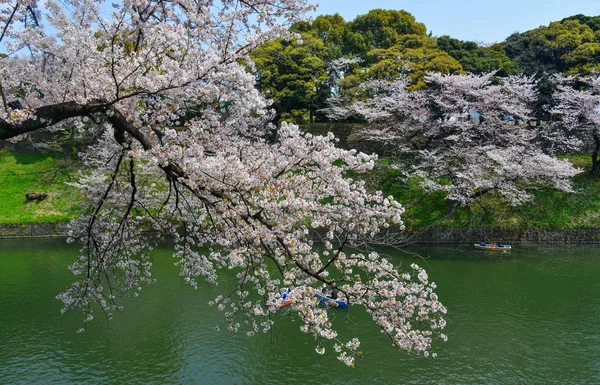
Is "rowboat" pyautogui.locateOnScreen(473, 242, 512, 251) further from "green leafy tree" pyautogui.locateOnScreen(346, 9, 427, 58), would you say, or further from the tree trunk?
"green leafy tree" pyautogui.locateOnScreen(346, 9, 427, 58)

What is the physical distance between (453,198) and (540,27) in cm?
1793

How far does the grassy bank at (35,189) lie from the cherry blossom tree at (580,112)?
1044 inches

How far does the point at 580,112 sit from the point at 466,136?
6530mm

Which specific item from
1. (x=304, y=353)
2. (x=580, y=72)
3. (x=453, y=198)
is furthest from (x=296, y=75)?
(x=304, y=353)

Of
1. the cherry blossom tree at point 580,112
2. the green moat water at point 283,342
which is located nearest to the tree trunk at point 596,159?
the cherry blossom tree at point 580,112

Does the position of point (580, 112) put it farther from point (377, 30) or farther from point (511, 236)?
point (377, 30)

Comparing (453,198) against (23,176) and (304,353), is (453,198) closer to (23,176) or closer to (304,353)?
(304,353)

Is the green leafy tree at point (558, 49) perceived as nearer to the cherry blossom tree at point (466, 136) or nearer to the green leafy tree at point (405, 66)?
the cherry blossom tree at point (466, 136)

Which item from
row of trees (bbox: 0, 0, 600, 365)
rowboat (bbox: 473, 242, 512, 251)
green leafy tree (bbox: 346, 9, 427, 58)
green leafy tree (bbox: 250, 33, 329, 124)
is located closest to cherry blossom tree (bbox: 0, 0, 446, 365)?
row of trees (bbox: 0, 0, 600, 365)

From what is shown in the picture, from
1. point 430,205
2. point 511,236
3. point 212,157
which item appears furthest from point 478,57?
point 212,157

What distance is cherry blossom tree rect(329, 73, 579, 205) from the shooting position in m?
20.2

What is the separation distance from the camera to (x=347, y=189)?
4.34 m

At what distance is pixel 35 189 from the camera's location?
76.2 ft

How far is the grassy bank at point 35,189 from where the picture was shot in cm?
2100
